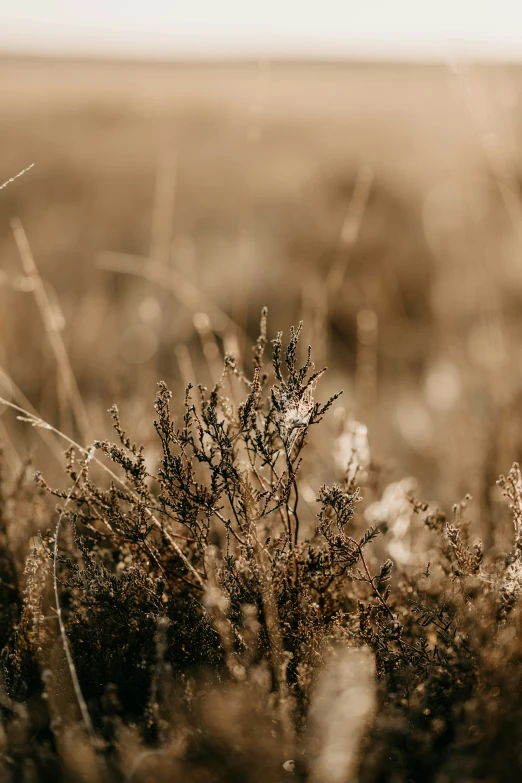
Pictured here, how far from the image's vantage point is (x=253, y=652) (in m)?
Result: 1.59

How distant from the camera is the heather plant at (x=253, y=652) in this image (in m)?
1.39

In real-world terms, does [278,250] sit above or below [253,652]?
above

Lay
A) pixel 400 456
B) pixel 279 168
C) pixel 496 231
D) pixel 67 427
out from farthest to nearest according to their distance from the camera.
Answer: pixel 279 168 < pixel 496 231 < pixel 400 456 < pixel 67 427

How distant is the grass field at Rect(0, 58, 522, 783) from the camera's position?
171cm

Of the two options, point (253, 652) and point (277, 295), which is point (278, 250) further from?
point (253, 652)

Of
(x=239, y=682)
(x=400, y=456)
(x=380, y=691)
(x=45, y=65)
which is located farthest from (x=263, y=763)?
(x=45, y=65)

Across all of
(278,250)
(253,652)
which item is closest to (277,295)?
(278,250)

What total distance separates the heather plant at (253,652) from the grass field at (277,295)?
0.6 inches

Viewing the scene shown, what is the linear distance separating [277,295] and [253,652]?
20.5 feet

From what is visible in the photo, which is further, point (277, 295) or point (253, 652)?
point (277, 295)

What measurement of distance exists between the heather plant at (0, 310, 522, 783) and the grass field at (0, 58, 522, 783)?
0.02m

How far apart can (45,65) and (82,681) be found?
74.9ft

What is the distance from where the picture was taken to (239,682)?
5.09 feet

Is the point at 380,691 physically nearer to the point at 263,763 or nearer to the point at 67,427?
the point at 263,763
